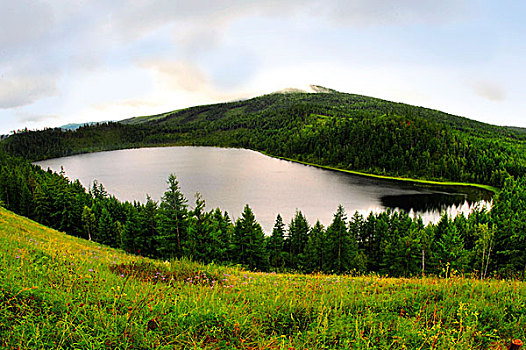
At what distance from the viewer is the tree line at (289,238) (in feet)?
103

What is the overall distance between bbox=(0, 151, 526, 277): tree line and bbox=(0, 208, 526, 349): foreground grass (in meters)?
21.0

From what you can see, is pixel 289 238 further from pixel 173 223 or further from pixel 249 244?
pixel 173 223

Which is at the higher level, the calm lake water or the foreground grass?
the foreground grass

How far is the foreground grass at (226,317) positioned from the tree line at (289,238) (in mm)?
21015

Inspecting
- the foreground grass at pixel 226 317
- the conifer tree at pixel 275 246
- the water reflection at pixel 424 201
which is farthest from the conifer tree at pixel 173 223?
the water reflection at pixel 424 201

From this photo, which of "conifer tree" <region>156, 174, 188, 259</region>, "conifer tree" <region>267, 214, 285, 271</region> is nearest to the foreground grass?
"conifer tree" <region>156, 174, 188, 259</region>

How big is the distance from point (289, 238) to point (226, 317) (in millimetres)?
45093

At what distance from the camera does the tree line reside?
31.3 meters

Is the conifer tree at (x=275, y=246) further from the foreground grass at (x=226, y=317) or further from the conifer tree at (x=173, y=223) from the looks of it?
the foreground grass at (x=226, y=317)

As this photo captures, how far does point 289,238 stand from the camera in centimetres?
4797

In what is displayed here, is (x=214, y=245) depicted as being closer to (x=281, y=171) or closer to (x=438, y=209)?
(x=438, y=209)

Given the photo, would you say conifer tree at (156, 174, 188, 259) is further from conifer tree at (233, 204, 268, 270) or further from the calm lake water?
the calm lake water

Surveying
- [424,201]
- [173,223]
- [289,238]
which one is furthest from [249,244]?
[424,201]

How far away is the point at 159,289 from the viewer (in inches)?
201
